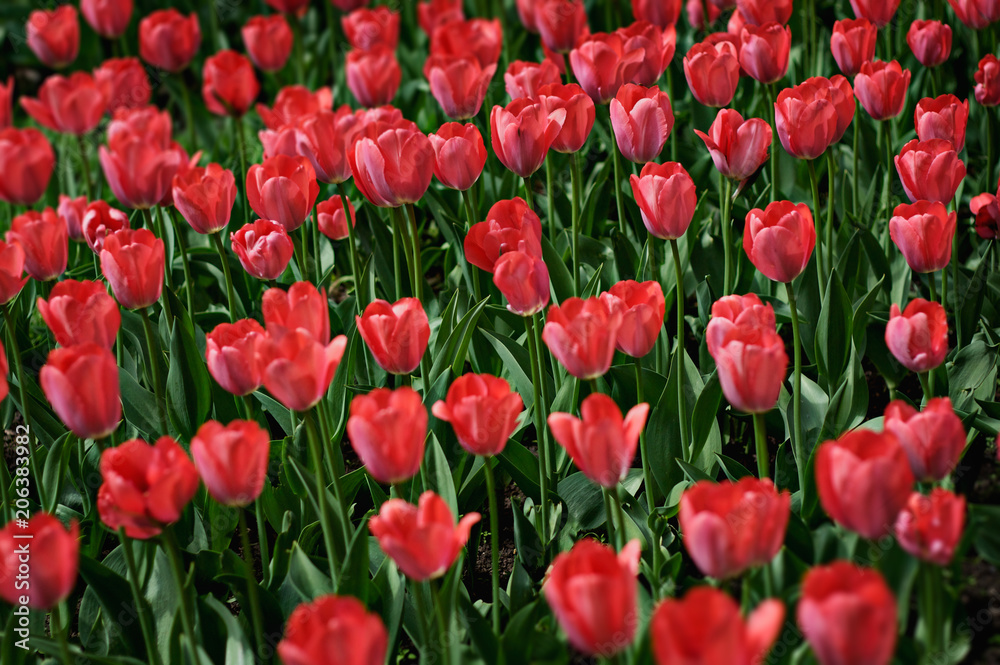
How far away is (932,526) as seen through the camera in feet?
3.54

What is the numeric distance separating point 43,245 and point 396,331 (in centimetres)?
91

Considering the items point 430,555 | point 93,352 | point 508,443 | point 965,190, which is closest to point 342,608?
point 430,555

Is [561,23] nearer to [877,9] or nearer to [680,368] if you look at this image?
[877,9]

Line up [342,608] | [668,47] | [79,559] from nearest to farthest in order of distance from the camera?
[342,608] < [79,559] < [668,47]

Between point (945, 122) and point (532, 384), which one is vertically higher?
point (945, 122)

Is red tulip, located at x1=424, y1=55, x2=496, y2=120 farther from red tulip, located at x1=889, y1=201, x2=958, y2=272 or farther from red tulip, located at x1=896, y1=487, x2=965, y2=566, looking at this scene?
red tulip, located at x1=896, y1=487, x2=965, y2=566

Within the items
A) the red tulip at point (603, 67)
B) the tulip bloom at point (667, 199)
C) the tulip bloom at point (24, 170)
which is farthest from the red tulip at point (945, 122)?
the tulip bloom at point (24, 170)

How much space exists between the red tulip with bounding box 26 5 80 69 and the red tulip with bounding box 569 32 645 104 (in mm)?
2171

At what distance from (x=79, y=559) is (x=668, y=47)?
5.69 ft

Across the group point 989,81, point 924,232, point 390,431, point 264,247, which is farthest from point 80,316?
point 989,81

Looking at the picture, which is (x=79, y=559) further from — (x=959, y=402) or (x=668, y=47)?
(x=668, y=47)

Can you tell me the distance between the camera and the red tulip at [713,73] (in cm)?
217

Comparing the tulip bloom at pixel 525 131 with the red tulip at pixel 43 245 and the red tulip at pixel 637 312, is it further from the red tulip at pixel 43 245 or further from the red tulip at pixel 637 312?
the red tulip at pixel 43 245

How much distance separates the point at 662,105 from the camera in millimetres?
1975
